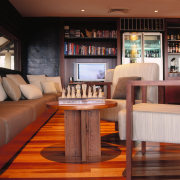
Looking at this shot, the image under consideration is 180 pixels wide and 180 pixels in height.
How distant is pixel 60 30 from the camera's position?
20.3 ft

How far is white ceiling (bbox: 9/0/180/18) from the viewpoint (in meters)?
5.18

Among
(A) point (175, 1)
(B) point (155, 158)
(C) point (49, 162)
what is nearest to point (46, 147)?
(C) point (49, 162)

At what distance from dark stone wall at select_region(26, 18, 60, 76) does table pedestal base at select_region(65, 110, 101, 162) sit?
4503 millimetres

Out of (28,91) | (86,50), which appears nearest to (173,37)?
(86,50)

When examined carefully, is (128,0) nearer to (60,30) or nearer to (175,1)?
(175,1)

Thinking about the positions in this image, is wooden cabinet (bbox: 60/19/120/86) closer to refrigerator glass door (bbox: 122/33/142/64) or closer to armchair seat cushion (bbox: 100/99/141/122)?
refrigerator glass door (bbox: 122/33/142/64)

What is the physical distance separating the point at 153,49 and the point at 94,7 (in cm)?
206

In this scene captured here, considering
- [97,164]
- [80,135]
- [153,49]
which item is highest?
[153,49]

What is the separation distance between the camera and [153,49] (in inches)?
254

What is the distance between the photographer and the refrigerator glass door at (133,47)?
6375mm

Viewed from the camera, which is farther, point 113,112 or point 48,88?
point 48,88

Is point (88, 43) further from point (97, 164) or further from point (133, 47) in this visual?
point (97, 164)

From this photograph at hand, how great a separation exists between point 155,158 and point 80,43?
5.02 meters

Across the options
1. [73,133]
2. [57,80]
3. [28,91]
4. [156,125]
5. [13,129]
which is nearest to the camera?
[156,125]
